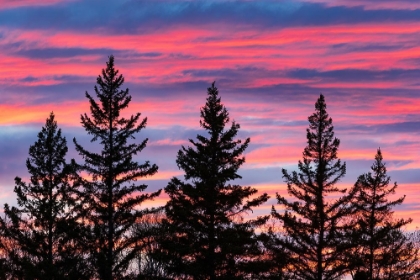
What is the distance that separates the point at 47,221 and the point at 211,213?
1095 cm

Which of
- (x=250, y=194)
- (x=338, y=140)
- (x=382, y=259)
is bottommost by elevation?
(x=382, y=259)

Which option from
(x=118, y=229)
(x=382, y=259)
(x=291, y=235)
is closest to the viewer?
(x=118, y=229)

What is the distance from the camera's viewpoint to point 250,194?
5538 cm

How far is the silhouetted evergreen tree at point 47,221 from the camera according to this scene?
177 ft

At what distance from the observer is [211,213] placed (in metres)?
53.8

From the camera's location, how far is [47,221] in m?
55.3

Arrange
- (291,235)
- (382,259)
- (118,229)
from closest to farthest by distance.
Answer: (118,229) → (291,235) → (382,259)

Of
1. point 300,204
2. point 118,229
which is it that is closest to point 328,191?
point 300,204

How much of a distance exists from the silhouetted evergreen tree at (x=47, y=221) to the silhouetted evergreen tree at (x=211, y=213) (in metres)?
6.52

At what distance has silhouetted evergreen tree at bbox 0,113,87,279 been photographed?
5409 cm

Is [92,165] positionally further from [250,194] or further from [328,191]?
[328,191]

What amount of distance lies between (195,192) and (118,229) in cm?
548

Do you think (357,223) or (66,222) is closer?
(66,222)

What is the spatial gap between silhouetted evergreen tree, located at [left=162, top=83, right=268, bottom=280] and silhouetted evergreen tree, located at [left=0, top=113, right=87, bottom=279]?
652cm
